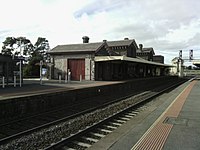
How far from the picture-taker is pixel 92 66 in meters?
30.9

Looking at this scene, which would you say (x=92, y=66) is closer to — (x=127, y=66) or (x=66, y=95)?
(x=127, y=66)

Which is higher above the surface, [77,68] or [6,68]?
[77,68]

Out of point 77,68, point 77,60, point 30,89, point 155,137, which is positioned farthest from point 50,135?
point 77,60

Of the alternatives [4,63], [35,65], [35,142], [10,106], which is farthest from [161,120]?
[35,65]

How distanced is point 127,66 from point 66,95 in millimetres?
25436

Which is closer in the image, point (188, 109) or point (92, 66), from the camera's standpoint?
point (188, 109)

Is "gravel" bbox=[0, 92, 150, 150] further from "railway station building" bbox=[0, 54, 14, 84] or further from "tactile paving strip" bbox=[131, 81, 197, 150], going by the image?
"railway station building" bbox=[0, 54, 14, 84]

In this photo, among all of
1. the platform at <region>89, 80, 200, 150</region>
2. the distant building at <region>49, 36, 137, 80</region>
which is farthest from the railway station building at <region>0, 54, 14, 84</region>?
the platform at <region>89, 80, 200, 150</region>

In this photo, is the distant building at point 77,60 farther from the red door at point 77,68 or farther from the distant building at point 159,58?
the distant building at point 159,58

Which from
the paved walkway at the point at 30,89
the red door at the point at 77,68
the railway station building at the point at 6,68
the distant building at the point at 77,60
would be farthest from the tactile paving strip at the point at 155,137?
the red door at the point at 77,68

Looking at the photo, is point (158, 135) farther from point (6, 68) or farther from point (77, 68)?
point (77, 68)

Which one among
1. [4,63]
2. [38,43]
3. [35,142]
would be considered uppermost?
[38,43]

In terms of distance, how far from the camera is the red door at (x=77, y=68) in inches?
1256

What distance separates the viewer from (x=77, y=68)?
106ft
